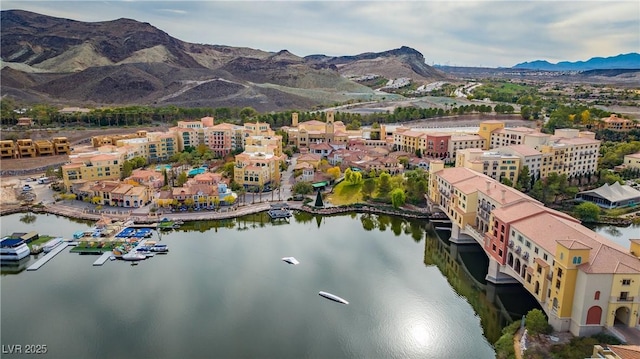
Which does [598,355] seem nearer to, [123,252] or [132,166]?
[123,252]

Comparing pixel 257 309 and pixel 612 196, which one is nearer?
pixel 257 309

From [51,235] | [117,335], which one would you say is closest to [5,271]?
[51,235]

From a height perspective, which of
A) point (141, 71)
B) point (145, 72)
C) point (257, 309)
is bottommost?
point (257, 309)

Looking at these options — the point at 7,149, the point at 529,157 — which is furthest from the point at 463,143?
the point at 7,149

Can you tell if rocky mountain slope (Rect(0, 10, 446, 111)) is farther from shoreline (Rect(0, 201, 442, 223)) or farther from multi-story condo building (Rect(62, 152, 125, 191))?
shoreline (Rect(0, 201, 442, 223))

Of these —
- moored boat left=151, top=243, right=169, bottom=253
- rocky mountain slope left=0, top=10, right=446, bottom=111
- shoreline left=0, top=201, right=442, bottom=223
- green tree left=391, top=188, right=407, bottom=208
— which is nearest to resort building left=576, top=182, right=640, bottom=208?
shoreline left=0, top=201, right=442, bottom=223

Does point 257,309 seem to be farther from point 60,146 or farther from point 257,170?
point 60,146
